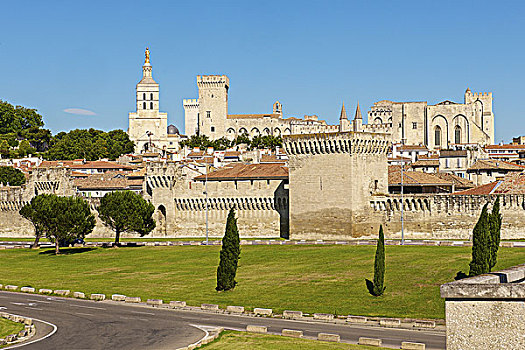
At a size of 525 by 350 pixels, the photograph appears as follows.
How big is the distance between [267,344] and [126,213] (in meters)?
49.9

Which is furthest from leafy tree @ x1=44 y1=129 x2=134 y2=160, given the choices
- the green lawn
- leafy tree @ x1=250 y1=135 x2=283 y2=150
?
the green lawn

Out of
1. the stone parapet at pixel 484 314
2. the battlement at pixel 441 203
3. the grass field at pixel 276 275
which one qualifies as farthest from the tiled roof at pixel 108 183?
the stone parapet at pixel 484 314

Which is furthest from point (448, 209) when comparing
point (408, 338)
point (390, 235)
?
point (408, 338)

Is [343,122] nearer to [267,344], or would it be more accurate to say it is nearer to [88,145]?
[267,344]

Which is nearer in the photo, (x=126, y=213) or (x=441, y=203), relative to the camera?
(x=441, y=203)

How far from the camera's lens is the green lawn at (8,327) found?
34.8 m

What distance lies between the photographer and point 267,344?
99.0 ft

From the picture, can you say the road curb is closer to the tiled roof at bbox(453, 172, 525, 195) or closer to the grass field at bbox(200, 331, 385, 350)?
the grass field at bbox(200, 331, 385, 350)

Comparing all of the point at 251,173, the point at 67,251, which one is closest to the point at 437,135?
the point at 251,173

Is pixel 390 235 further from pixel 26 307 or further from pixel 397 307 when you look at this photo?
pixel 26 307

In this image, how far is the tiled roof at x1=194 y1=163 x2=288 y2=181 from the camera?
7919 centimetres

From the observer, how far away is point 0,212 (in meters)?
95.5

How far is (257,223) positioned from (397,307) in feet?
132

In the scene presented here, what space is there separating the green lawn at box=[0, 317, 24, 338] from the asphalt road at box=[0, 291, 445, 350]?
0.97 metres
